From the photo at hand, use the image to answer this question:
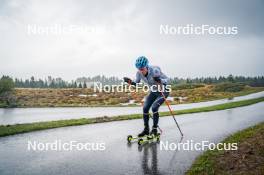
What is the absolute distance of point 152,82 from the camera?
902 cm

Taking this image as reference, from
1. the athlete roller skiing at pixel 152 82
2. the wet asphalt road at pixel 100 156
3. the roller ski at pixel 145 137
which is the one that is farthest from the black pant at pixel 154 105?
the wet asphalt road at pixel 100 156

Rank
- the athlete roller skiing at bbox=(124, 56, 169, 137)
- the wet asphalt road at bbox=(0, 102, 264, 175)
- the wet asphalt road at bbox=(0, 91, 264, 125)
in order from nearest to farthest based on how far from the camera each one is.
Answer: the wet asphalt road at bbox=(0, 102, 264, 175), the athlete roller skiing at bbox=(124, 56, 169, 137), the wet asphalt road at bbox=(0, 91, 264, 125)

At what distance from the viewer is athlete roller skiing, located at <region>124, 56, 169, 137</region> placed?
869 centimetres

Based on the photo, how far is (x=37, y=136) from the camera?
9.91 meters

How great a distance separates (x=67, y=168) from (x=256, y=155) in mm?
4383

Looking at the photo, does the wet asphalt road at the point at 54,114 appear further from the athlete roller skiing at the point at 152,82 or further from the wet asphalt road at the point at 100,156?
the athlete roller skiing at the point at 152,82

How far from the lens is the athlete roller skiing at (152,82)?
28.5ft

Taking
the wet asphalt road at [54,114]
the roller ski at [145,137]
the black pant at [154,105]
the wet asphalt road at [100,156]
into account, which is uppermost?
the black pant at [154,105]

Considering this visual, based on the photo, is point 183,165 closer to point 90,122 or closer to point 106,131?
point 106,131

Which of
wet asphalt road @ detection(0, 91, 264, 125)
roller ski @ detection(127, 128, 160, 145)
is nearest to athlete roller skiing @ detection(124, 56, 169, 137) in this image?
roller ski @ detection(127, 128, 160, 145)

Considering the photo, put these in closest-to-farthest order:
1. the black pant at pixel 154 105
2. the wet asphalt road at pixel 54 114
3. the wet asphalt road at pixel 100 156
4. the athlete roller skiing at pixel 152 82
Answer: the wet asphalt road at pixel 100 156
the athlete roller skiing at pixel 152 82
the black pant at pixel 154 105
the wet asphalt road at pixel 54 114

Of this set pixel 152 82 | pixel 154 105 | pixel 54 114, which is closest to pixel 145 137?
pixel 154 105

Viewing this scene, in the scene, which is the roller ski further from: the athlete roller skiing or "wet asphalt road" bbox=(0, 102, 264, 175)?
"wet asphalt road" bbox=(0, 102, 264, 175)

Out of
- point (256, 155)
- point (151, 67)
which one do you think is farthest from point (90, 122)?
point (256, 155)
